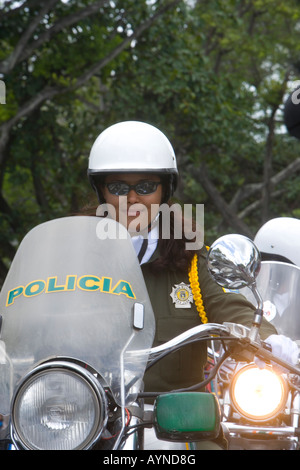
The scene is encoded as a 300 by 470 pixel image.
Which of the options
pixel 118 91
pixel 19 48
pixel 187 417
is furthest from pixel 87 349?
pixel 118 91

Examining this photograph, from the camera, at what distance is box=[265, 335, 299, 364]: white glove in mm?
2033

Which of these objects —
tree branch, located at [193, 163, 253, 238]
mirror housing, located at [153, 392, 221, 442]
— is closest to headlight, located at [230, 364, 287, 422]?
mirror housing, located at [153, 392, 221, 442]

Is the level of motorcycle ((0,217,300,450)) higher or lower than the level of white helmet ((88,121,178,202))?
lower

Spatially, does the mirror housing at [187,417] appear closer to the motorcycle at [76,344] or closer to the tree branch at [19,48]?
the motorcycle at [76,344]

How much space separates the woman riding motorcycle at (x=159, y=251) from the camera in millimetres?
2770

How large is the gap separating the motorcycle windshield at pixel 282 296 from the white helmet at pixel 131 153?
64cm

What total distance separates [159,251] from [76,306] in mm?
1131

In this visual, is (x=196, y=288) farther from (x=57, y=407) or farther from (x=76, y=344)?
(x=57, y=407)

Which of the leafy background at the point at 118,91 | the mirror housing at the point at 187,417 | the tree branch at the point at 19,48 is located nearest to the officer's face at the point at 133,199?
the mirror housing at the point at 187,417

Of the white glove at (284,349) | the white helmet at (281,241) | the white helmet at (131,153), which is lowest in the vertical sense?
the white glove at (284,349)

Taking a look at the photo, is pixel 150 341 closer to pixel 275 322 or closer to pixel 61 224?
pixel 61 224

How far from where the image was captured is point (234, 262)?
1871 mm

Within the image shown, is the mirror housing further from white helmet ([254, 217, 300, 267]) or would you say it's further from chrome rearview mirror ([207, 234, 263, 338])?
white helmet ([254, 217, 300, 267])

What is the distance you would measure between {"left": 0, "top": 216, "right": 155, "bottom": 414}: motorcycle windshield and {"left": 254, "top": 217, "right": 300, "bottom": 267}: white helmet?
155cm
